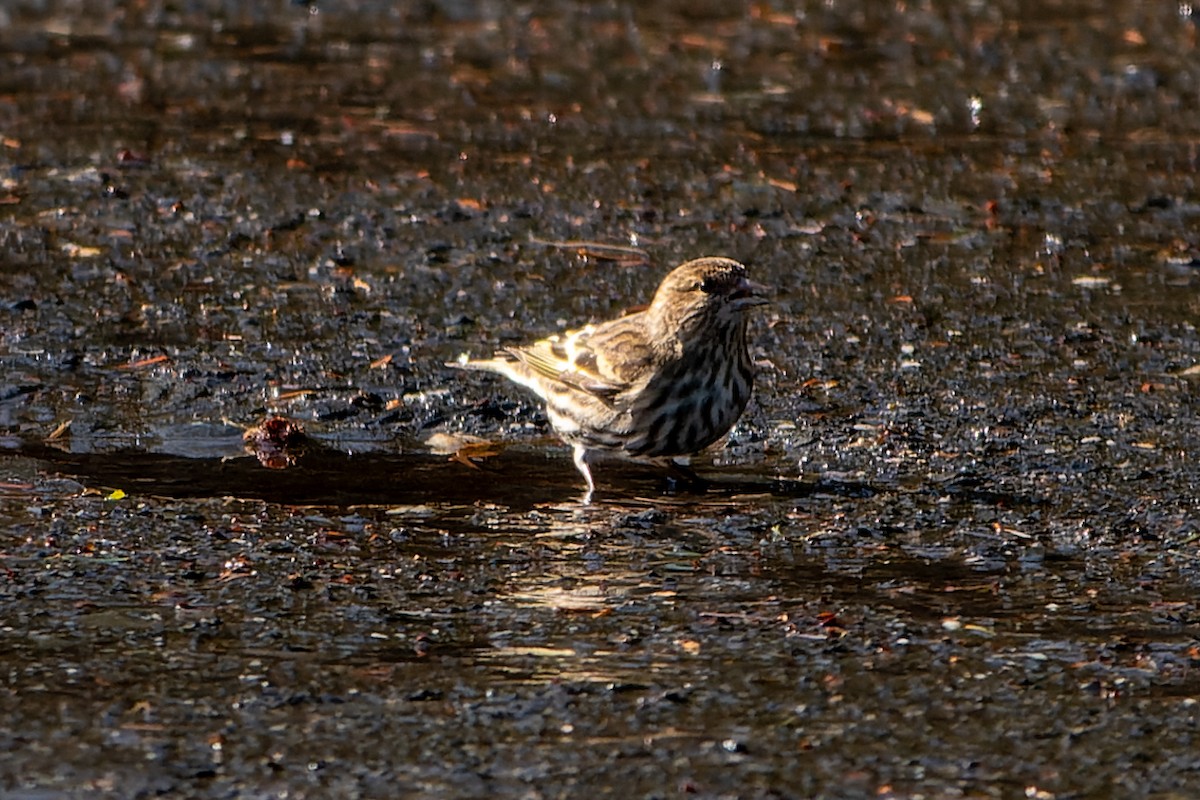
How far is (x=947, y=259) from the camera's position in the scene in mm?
9898

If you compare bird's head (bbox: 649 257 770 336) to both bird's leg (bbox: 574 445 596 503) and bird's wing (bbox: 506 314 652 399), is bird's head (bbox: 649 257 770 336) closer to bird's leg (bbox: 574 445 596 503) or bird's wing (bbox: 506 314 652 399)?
bird's wing (bbox: 506 314 652 399)

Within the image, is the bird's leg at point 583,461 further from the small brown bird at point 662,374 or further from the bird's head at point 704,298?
the bird's head at point 704,298

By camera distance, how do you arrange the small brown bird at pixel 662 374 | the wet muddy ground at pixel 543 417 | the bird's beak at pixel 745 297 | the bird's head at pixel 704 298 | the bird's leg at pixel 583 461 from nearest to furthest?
the wet muddy ground at pixel 543 417 < the small brown bird at pixel 662 374 < the bird's leg at pixel 583 461 < the bird's head at pixel 704 298 < the bird's beak at pixel 745 297

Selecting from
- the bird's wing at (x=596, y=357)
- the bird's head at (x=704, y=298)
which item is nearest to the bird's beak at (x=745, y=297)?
the bird's head at (x=704, y=298)

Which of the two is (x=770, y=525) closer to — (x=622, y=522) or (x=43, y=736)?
(x=622, y=522)

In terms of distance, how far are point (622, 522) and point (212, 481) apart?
1.52m

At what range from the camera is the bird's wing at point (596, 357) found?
7465mm

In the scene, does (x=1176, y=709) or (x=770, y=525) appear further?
(x=770, y=525)

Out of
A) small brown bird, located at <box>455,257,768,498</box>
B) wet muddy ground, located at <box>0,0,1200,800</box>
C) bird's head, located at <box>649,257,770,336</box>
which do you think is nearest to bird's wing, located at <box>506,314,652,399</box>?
small brown bird, located at <box>455,257,768,498</box>

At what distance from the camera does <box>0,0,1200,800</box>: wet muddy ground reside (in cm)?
507

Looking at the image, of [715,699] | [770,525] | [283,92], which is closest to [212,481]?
[770,525]

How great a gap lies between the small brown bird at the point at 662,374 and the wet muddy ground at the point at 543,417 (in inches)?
8.7

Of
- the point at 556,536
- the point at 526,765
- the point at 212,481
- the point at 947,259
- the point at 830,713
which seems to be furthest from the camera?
the point at 947,259

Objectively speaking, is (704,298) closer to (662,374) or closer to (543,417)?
(662,374)
